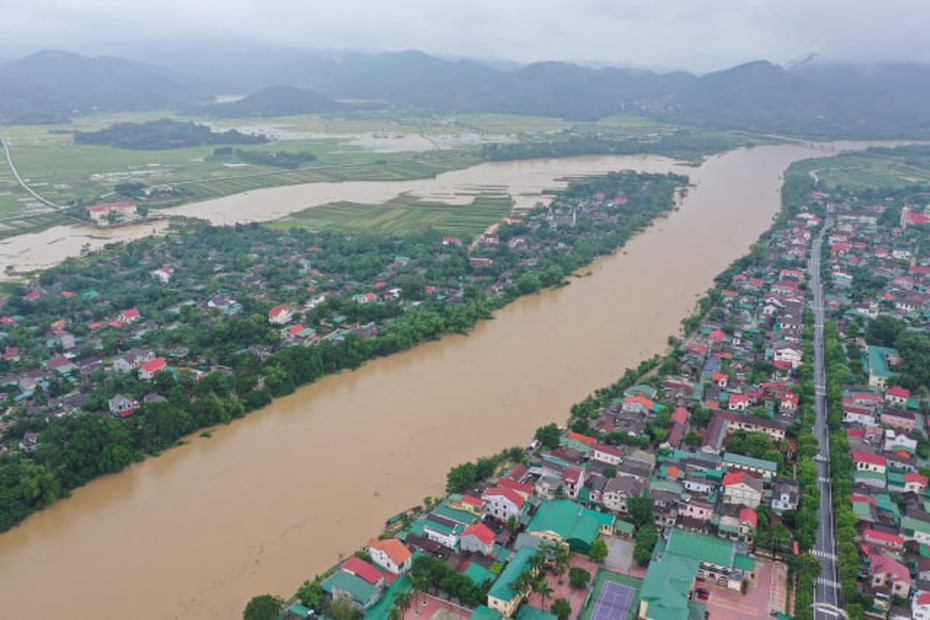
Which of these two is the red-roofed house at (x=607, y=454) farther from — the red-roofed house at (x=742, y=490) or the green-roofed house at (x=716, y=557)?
the green-roofed house at (x=716, y=557)

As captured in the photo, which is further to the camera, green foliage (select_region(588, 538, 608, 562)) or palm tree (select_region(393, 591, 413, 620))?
green foliage (select_region(588, 538, 608, 562))

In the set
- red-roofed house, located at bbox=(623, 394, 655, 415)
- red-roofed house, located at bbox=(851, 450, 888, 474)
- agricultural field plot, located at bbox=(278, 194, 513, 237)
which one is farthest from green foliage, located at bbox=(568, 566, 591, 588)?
agricultural field plot, located at bbox=(278, 194, 513, 237)

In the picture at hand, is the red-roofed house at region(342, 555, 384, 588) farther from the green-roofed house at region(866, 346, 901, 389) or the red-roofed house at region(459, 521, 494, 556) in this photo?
the green-roofed house at region(866, 346, 901, 389)

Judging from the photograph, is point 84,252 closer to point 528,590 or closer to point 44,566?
point 44,566

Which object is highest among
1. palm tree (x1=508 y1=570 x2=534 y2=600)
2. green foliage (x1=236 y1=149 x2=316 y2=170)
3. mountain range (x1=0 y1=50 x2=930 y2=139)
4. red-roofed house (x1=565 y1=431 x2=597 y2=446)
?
mountain range (x1=0 y1=50 x2=930 y2=139)

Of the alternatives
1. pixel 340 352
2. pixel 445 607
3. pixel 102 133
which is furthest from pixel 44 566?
pixel 102 133
